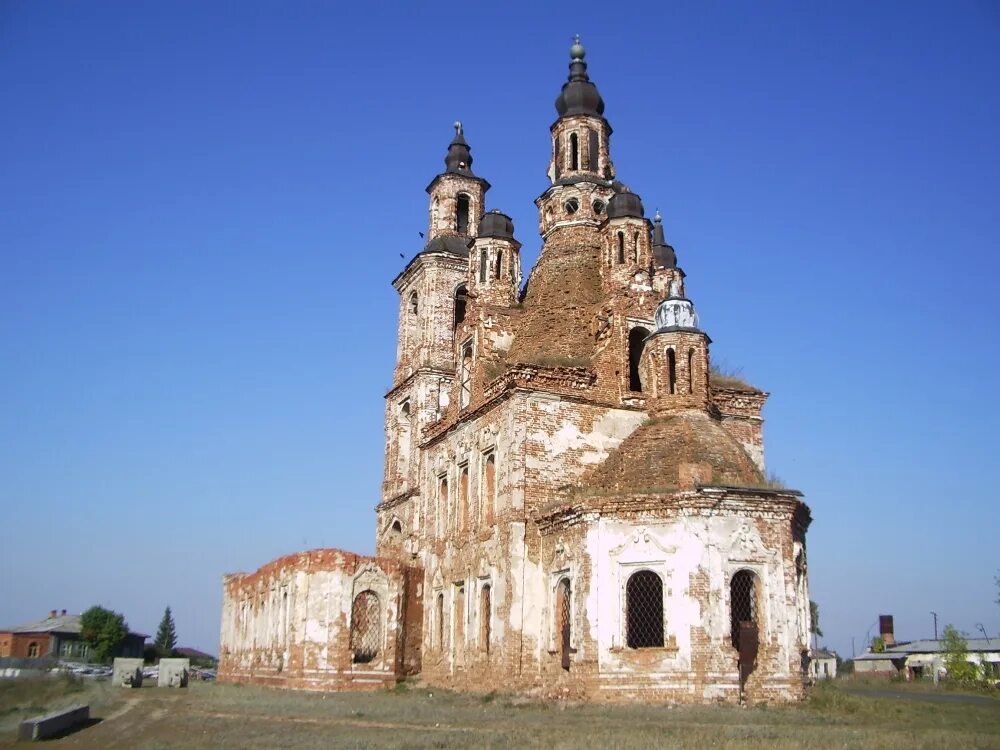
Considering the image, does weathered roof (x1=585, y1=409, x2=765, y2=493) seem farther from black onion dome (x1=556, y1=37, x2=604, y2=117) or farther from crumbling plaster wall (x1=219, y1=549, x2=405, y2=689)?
black onion dome (x1=556, y1=37, x2=604, y2=117)

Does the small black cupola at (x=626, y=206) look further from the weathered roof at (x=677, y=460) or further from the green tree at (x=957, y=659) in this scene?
the green tree at (x=957, y=659)

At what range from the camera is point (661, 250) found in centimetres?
4194

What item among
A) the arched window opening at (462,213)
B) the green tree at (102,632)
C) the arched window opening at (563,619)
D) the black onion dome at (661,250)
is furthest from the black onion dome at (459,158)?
the green tree at (102,632)

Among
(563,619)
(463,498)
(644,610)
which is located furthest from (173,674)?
(644,610)

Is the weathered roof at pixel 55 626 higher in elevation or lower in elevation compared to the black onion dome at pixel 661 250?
lower

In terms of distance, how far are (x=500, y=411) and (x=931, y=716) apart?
45.1ft

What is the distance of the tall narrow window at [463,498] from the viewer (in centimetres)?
3095

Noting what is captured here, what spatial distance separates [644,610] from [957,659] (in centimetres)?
3908

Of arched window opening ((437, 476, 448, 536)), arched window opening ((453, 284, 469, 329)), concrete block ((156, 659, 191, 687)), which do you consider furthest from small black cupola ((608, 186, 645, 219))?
concrete block ((156, 659, 191, 687))

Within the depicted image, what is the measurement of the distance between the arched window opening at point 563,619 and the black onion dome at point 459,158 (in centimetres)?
2453

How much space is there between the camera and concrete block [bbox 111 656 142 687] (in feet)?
121

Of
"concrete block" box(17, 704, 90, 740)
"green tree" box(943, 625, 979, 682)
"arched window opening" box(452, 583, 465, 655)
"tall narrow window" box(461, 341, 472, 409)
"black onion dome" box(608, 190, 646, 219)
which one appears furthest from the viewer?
"green tree" box(943, 625, 979, 682)

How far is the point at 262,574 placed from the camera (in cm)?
3881

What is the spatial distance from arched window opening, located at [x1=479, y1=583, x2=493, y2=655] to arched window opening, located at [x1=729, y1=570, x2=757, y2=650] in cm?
756
